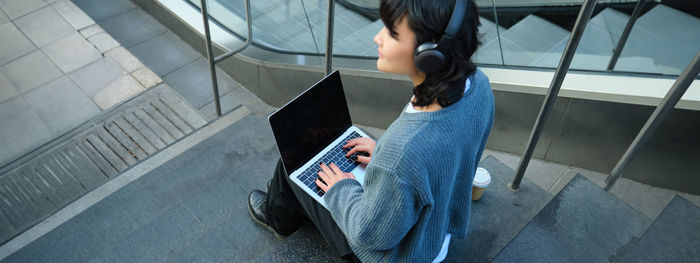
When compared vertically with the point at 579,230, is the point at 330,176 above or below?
above

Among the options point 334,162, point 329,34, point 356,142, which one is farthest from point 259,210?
point 329,34

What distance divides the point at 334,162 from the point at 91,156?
7.06 feet

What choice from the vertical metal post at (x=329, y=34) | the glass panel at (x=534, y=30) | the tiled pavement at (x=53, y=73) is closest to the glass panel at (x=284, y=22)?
the tiled pavement at (x=53, y=73)

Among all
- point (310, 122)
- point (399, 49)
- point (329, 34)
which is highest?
point (399, 49)

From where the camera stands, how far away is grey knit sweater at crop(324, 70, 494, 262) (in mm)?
1106

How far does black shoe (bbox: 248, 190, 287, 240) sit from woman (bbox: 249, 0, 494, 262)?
26.6 inches

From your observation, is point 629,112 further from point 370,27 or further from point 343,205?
point 343,205

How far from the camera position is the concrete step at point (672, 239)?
1.70 meters

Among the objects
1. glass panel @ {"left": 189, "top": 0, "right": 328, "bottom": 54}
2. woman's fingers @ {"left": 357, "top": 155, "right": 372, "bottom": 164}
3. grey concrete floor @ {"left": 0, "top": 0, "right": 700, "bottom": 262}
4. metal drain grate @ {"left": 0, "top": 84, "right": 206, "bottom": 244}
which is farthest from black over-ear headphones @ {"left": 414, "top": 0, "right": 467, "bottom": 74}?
metal drain grate @ {"left": 0, "top": 84, "right": 206, "bottom": 244}

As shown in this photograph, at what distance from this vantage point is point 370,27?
2.88 meters

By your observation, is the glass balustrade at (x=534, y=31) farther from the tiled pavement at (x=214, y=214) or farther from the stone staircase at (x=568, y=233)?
the stone staircase at (x=568, y=233)

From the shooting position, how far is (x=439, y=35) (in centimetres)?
104

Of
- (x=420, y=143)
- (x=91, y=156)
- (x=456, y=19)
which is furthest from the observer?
(x=91, y=156)

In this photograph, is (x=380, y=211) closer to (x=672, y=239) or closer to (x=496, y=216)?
(x=496, y=216)
